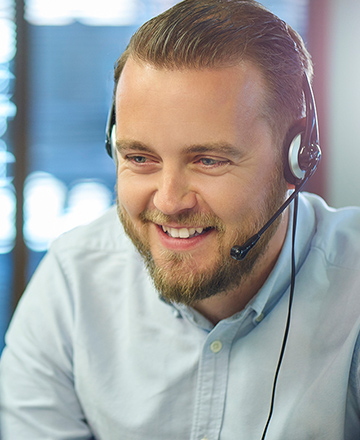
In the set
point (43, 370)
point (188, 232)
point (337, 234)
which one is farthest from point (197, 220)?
point (43, 370)

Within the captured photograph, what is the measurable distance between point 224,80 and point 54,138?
6.23 feet

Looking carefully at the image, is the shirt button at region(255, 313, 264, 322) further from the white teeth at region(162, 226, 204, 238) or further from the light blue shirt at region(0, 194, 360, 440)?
the white teeth at region(162, 226, 204, 238)

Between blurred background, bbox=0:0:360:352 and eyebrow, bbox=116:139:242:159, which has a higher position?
eyebrow, bbox=116:139:242:159

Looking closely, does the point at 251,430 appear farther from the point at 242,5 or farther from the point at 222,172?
the point at 242,5

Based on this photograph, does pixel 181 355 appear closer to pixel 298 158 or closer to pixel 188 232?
pixel 188 232

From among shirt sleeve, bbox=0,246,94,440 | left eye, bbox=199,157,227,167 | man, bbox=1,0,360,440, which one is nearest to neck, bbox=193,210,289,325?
man, bbox=1,0,360,440

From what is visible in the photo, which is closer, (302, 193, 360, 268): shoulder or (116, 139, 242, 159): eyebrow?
(116, 139, 242, 159): eyebrow

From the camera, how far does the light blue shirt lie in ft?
3.44

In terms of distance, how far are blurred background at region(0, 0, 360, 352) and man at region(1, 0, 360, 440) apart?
1.44 m

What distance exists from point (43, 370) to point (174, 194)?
561mm

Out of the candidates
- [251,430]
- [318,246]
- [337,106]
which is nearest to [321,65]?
[337,106]

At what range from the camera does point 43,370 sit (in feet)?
3.91

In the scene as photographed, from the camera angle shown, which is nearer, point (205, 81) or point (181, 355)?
point (205, 81)

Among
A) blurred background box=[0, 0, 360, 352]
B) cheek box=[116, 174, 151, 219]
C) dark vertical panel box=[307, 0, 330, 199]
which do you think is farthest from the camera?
blurred background box=[0, 0, 360, 352]
